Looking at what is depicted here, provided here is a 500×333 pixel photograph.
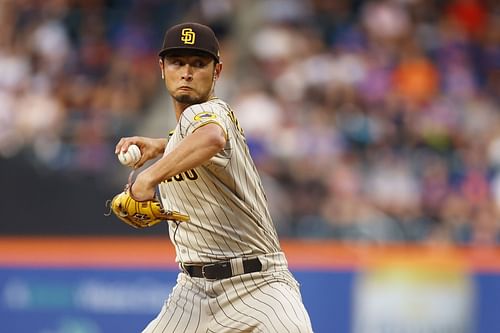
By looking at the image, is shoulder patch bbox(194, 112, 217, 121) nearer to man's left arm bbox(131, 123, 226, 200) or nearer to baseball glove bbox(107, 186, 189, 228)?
man's left arm bbox(131, 123, 226, 200)

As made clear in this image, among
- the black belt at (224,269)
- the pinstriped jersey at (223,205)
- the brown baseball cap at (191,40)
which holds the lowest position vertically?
the black belt at (224,269)

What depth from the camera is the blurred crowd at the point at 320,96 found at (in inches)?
432

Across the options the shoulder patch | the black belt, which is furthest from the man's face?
the black belt

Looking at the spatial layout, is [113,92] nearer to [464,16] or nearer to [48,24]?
[48,24]

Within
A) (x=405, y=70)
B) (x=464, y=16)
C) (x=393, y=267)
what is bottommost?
(x=393, y=267)

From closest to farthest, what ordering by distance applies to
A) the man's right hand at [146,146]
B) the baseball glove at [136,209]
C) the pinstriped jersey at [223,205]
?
the baseball glove at [136,209] < the pinstriped jersey at [223,205] < the man's right hand at [146,146]

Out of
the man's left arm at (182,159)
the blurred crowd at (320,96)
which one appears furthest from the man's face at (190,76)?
the blurred crowd at (320,96)

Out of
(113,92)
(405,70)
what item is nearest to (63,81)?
(113,92)

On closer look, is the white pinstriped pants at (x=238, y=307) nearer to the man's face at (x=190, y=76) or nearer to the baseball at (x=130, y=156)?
the baseball at (x=130, y=156)

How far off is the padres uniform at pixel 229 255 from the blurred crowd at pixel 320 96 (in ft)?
16.8

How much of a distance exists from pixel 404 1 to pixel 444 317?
19.3 ft

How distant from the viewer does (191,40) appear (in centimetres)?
521

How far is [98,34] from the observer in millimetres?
14188

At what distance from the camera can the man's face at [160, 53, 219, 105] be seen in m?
5.24
